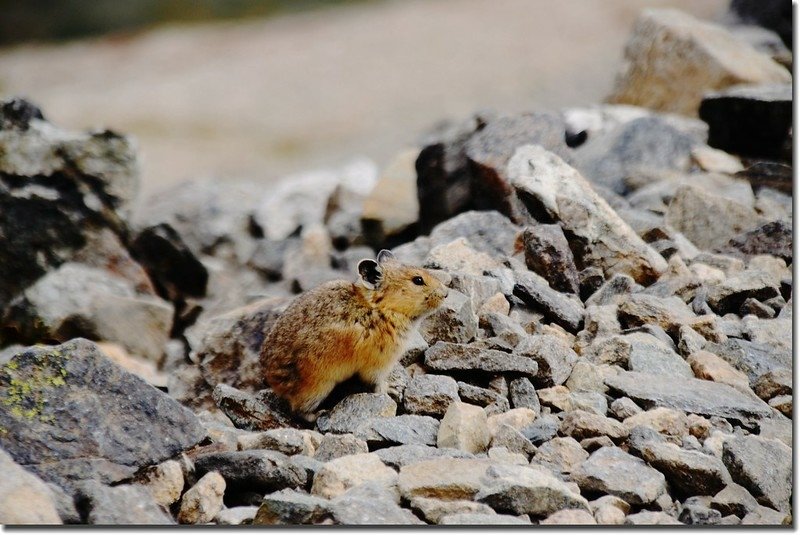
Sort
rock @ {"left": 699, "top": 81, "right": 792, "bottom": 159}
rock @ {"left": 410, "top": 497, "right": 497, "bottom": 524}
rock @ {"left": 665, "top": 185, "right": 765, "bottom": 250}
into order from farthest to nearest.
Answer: rock @ {"left": 699, "top": 81, "right": 792, "bottom": 159}, rock @ {"left": 665, "top": 185, "right": 765, "bottom": 250}, rock @ {"left": 410, "top": 497, "right": 497, "bottom": 524}

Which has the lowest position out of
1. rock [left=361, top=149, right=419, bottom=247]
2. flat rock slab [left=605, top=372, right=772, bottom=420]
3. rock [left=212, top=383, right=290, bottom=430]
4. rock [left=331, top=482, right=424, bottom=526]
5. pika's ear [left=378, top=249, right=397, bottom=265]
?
rock [left=361, top=149, right=419, bottom=247]

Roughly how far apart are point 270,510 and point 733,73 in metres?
9.22

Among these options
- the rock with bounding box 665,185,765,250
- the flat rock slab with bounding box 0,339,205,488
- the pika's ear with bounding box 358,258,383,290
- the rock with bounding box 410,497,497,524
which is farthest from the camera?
the rock with bounding box 665,185,765,250

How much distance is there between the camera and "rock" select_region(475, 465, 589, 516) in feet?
15.2

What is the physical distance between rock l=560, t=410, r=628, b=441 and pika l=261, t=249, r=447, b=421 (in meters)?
1.22

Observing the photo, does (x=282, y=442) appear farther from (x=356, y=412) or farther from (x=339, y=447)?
(x=356, y=412)

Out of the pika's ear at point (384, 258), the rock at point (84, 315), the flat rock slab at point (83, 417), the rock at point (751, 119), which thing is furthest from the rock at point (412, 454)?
the rock at point (751, 119)

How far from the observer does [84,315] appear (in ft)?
34.1

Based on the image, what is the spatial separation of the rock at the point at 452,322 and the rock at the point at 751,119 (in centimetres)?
487

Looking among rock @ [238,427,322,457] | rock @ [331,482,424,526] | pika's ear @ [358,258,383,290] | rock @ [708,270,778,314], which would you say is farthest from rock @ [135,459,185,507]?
rock @ [708,270,778,314]

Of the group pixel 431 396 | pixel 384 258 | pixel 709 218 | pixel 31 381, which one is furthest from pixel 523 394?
pixel 709 218

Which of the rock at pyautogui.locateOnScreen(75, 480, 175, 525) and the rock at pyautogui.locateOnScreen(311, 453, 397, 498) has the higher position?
the rock at pyautogui.locateOnScreen(75, 480, 175, 525)

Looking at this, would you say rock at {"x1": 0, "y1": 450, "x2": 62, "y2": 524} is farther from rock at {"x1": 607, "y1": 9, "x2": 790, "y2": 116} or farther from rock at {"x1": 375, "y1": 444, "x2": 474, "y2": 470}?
rock at {"x1": 607, "y1": 9, "x2": 790, "y2": 116}

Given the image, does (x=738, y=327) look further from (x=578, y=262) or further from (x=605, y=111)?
(x=605, y=111)
